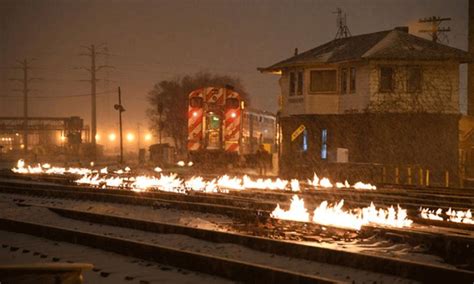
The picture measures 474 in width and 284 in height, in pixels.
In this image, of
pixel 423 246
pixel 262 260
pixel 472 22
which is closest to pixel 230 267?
pixel 262 260

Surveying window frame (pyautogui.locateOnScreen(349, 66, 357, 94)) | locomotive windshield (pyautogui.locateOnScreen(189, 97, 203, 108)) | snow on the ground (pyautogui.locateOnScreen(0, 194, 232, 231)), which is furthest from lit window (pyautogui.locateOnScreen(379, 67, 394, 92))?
snow on the ground (pyautogui.locateOnScreen(0, 194, 232, 231))

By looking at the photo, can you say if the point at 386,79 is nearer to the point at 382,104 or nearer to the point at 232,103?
the point at 382,104

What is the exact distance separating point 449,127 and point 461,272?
954 inches

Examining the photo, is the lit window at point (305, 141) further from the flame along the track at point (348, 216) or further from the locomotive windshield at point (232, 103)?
the flame along the track at point (348, 216)

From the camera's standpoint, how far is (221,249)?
9.24m

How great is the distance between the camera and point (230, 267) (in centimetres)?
734

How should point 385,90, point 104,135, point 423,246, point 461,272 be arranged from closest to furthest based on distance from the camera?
point 461,272 → point 423,246 → point 385,90 → point 104,135

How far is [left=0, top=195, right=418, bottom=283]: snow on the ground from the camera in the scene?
296 inches

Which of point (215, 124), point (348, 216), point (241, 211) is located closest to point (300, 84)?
point (215, 124)

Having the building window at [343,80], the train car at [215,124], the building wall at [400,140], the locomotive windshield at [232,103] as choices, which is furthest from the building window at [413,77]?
the locomotive windshield at [232,103]

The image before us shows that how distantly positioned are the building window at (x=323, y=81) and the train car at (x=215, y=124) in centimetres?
670

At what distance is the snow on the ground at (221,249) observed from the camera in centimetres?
752

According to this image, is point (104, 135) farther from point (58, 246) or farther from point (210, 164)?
point (58, 246)

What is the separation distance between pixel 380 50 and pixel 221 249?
23.4m
